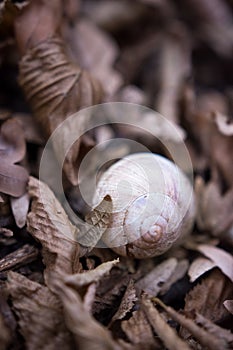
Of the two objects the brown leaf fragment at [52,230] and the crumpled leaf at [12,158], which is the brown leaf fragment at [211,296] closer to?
the brown leaf fragment at [52,230]

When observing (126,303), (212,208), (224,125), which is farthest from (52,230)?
(224,125)

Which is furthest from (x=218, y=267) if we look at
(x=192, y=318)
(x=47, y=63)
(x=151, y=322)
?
(x=47, y=63)

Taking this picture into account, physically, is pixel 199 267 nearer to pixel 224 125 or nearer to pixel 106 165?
pixel 106 165

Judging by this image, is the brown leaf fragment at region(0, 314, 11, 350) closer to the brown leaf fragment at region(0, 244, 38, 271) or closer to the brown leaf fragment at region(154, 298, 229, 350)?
the brown leaf fragment at region(0, 244, 38, 271)

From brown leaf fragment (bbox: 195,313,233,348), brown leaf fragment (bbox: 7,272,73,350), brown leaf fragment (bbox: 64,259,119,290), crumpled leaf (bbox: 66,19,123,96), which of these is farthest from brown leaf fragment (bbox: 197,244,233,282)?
crumpled leaf (bbox: 66,19,123,96)

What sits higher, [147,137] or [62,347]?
[147,137]

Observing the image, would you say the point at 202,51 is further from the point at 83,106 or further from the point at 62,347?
the point at 62,347
